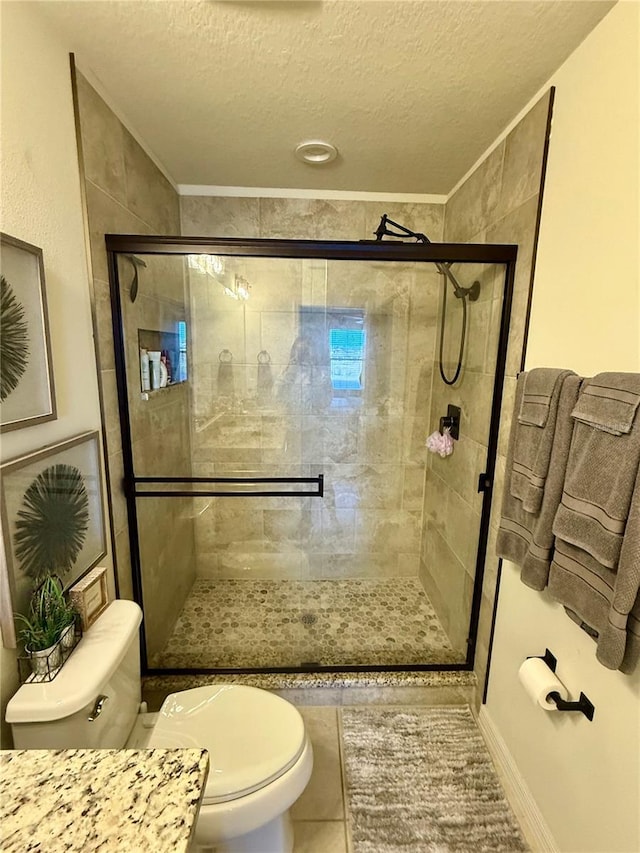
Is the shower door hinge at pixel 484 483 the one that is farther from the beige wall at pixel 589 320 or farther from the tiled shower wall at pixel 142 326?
the tiled shower wall at pixel 142 326

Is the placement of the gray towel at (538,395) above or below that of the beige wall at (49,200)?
below

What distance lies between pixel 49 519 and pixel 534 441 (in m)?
1.44

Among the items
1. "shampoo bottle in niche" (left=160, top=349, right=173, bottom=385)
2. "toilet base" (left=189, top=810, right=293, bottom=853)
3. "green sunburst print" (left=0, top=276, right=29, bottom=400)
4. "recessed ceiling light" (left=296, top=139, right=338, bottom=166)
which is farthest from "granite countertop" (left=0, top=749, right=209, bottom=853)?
"recessed ceiling light" (left=296, top=139, right=338, bottom=166)

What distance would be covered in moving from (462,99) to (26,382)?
166 centimetres

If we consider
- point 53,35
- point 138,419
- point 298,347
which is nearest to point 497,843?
point 138,419

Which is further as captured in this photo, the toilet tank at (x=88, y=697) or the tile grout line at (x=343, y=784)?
the tile grout line at (x=343, y=784)

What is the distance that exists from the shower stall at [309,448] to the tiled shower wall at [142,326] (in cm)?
2

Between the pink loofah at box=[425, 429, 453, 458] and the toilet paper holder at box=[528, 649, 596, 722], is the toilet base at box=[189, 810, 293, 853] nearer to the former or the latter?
the toilet paper holder at box=[528, 649, 596, 722]

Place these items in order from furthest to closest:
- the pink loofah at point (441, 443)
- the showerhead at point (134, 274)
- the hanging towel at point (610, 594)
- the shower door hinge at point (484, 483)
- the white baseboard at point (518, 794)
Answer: the pink loofah at point (441, 443), the shower door hinge at point (484, 483), the showerhead at point (134, 274), the white baseboard at point (518, 794), the hanging towel at point (610, 594)

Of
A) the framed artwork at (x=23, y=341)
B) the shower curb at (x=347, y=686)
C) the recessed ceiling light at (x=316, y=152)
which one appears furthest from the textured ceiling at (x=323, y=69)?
Answer: the shower curb at (x=347, y=686)

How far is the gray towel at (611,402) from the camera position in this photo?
87 centimetres

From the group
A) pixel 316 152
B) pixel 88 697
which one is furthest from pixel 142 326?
pixel 88 697

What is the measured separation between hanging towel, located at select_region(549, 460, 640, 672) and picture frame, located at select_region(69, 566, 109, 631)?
4.37ft

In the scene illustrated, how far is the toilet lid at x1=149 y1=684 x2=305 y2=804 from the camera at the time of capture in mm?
1070
